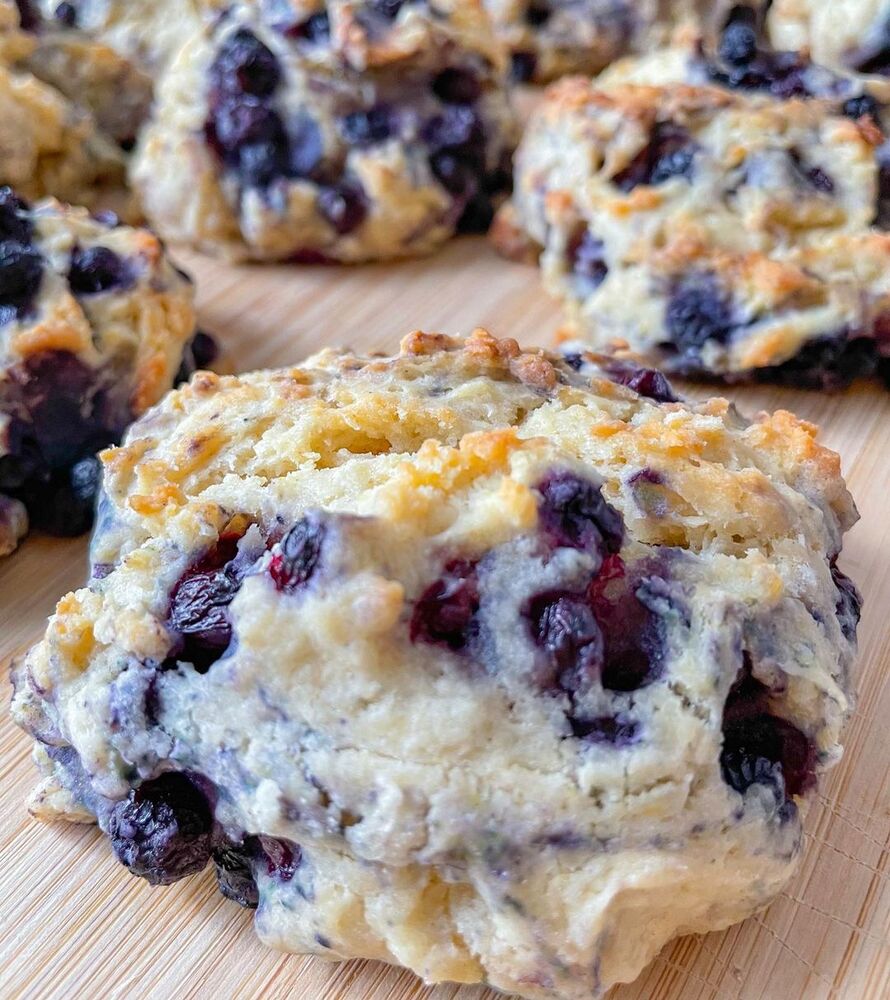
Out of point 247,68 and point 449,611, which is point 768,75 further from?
point 449,611

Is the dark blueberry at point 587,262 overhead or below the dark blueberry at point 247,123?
below

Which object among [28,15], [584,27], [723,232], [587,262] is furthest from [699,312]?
[28,15]

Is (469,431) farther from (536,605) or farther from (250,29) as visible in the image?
(250,29)

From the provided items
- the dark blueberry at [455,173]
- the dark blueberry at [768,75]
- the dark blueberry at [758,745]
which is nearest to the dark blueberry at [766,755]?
the dark blueberry at [758,745]

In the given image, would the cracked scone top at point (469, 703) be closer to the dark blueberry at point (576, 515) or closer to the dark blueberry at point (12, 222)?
the dark blueberry at point (576, 515)

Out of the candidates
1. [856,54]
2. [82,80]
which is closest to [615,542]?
[856,54]

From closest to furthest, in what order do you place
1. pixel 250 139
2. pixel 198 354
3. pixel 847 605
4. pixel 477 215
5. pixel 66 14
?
pixel 847 605 → pixel 198 354 → pixel 250 139 → pixel 477 215 → pixel 66 14

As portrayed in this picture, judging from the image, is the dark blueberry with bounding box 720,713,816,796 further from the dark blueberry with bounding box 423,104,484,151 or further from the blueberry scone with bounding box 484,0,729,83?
the blueberry scone with bounding box 484,0,729,83
